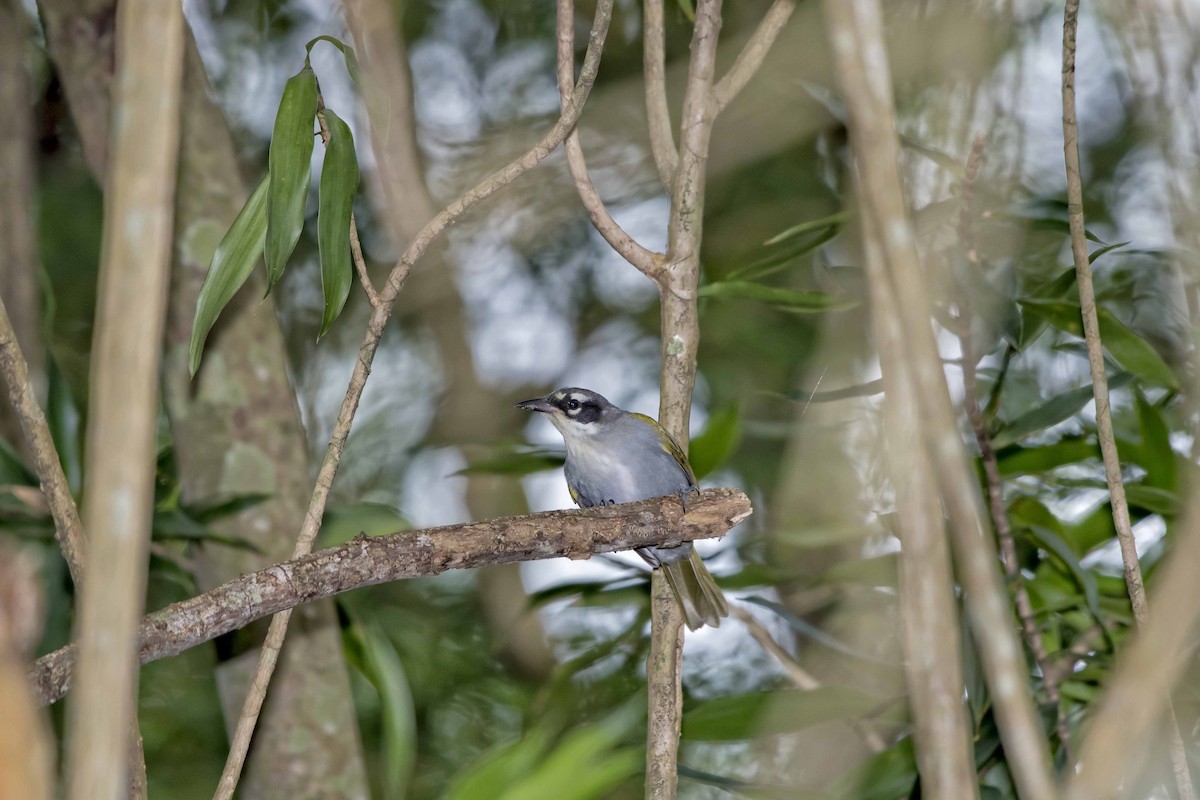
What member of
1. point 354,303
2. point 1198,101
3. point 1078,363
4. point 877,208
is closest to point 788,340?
point 1078,363

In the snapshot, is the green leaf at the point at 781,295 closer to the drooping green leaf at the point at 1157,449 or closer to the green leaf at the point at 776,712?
the drooping green leaf at the point at 1157,449

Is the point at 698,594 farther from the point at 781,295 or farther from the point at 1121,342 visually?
the point at 1121,342

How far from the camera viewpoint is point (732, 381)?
5129 millimetres

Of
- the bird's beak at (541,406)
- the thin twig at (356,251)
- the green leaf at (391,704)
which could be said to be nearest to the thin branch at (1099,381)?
the thin twig at (356,251)

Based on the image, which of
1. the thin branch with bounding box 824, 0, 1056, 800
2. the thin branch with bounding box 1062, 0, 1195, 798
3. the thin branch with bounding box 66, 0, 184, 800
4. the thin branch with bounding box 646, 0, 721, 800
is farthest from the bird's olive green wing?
the thin branch with bounding box 66, 0, 184, 800

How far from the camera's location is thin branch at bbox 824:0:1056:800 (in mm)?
747

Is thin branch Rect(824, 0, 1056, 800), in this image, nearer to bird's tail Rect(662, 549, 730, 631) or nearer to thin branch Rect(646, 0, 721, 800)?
thin branch Rect(646, 0, 721, 800)

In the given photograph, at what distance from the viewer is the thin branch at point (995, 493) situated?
2840 millimetres

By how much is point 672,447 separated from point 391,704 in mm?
1132

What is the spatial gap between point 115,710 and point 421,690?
4489mm

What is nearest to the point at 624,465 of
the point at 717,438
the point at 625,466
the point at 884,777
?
the point at 625,466

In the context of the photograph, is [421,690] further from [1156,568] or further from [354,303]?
[1156,568]

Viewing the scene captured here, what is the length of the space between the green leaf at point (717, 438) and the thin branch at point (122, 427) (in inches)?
116

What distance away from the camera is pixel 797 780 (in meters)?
3.30
